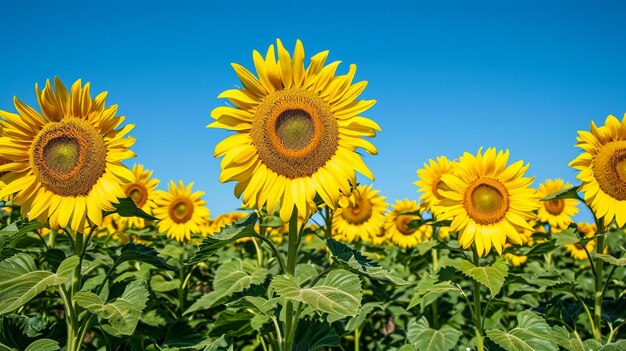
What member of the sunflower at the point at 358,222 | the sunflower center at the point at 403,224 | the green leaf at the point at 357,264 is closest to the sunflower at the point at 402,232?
the sunflower center at the point at 403,224

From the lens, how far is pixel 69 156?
11.4ft

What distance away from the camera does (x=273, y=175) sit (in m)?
3.43

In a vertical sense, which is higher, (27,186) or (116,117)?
(116,117)

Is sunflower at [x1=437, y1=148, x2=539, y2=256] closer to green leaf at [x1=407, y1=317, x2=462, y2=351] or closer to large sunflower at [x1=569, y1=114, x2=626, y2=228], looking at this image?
large sunflower at [x1=569, y1=114, x2=626, y2=228]

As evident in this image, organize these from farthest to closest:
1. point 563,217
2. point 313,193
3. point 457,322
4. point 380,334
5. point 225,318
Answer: point 563,217 → point 380,334 → point 457,322 → point 225,318 → point 313,193

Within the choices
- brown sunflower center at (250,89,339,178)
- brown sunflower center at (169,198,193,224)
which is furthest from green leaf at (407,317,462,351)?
brown sunflower center at (169,198,193,224)

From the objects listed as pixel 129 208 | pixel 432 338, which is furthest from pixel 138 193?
pixel 432 338

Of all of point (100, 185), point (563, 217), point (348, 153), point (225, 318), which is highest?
point (563, 217)

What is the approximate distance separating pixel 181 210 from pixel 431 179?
10.2 ft

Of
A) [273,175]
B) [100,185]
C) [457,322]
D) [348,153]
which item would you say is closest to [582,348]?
[457,322]

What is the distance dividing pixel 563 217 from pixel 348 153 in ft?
17.1

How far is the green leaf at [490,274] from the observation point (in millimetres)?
3775

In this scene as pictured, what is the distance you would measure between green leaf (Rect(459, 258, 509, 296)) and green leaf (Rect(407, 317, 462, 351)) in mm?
801

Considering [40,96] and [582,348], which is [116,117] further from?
[582,348]
